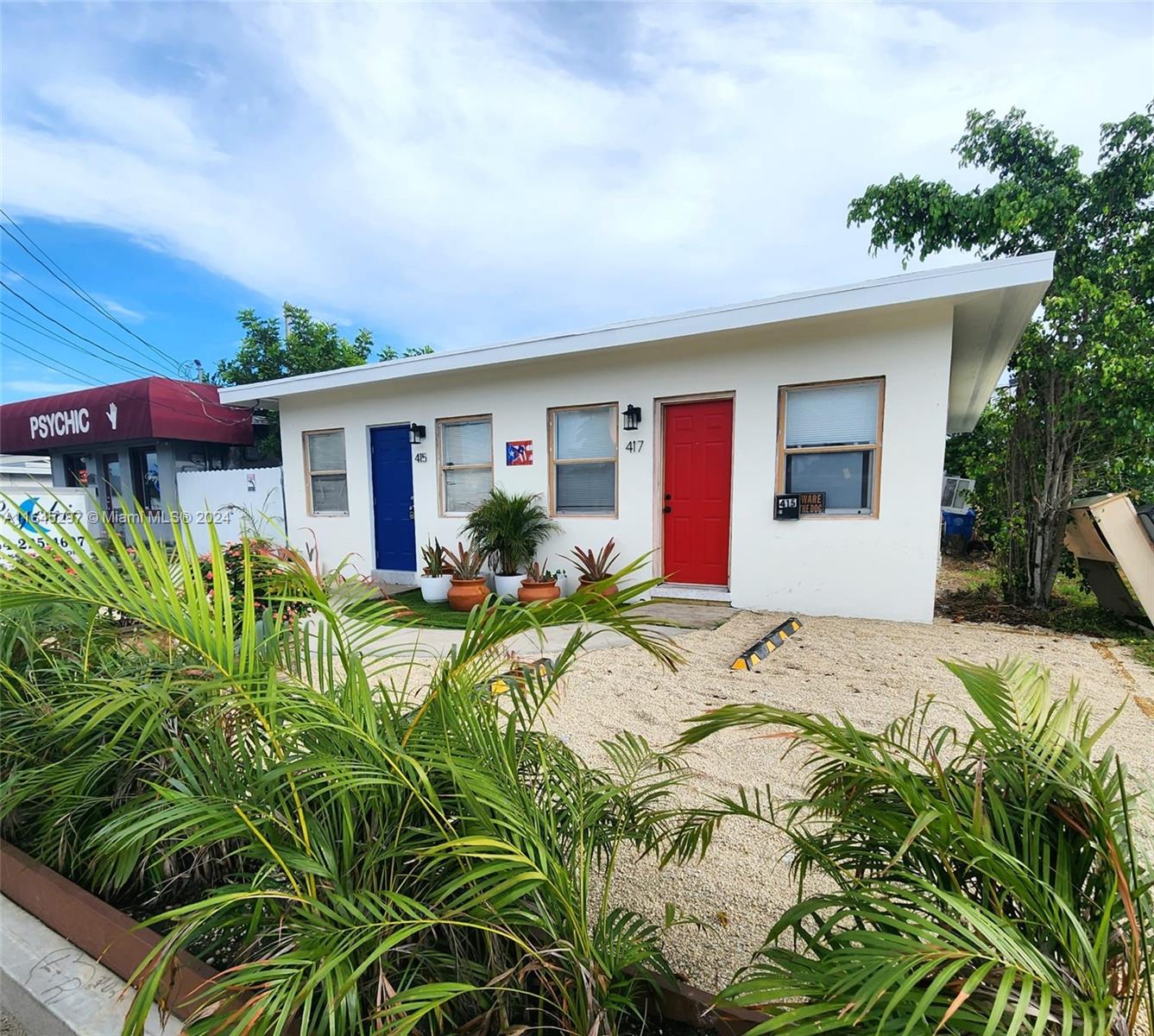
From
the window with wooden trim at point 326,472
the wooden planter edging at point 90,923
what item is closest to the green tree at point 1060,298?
the wooden planter edging at point 90,923

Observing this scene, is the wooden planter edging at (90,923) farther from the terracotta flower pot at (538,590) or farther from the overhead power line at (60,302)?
the overhead power line at (60,302)

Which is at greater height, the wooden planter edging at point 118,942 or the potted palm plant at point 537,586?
the wooden planter edging at point 118,942

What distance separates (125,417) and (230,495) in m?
2.58

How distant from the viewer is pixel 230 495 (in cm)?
905

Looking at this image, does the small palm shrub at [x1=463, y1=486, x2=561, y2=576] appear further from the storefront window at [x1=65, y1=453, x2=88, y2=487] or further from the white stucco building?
the storefront window at [x1=65, y1=453, x2=88, y2=487]

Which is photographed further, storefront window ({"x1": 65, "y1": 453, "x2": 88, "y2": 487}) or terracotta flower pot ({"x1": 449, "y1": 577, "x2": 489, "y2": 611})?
storefront window ({"x1": 65, "y1": 453, "x2": 88, "y2": 487})

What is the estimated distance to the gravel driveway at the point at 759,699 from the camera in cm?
158

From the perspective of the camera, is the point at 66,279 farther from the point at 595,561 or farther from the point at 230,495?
the point at 595,561

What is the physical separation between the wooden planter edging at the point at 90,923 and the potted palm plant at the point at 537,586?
3983mm

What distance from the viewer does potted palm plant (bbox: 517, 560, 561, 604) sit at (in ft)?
17.6

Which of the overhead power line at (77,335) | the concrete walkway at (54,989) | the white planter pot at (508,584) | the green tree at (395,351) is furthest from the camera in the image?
the green tree at (395,351)

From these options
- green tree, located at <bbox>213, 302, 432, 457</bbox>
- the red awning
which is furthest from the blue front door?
green tree, located at <bbox>213, 302, 432, 457</bbox>

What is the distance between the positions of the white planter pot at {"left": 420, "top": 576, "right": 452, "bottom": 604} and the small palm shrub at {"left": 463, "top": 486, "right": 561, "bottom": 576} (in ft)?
1.83

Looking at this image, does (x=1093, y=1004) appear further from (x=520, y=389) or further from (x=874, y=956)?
(x=520, y=389)
